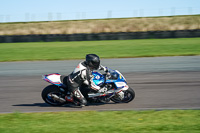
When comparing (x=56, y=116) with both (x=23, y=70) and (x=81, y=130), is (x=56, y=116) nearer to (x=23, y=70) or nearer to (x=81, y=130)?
(x=81, y=130)

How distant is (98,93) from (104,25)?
3704 centimetres

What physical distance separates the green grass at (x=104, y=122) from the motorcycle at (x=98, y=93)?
2.87 feet

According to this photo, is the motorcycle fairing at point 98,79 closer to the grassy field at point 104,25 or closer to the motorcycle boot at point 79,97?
the motorcycle boot at point 79,97

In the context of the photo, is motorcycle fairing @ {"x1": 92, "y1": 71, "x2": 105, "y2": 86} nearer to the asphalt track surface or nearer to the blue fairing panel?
the blue fairing panel

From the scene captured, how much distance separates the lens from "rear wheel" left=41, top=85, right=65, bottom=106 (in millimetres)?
8312

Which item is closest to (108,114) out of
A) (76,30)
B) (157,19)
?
(76,30)

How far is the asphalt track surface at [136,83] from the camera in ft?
27.2

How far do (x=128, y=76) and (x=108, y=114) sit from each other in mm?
5477

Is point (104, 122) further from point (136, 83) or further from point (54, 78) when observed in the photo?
point (136, 83)

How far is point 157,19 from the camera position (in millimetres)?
46031

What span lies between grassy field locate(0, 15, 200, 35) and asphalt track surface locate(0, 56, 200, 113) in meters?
26.6

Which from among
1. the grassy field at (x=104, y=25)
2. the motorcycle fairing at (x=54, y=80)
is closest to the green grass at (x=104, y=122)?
the motorcycle fairing at (x=54, y=80)

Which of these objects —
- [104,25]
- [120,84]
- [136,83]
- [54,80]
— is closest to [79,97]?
[54,80]

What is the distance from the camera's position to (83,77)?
7.85 m
